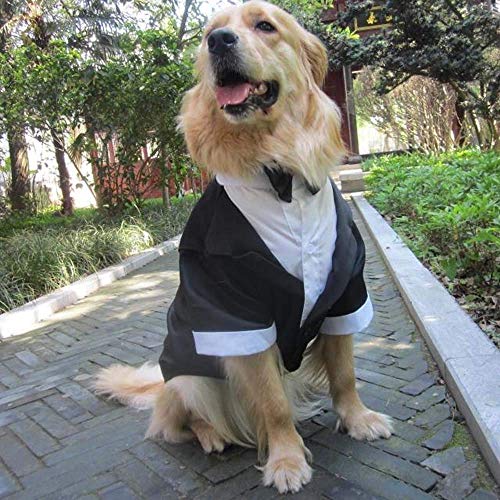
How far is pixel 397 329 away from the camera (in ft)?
12.2

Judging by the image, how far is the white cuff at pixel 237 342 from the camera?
2049 millimetres

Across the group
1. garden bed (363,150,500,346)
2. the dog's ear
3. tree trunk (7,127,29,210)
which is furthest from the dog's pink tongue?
tree trunk (7,127,29,210)

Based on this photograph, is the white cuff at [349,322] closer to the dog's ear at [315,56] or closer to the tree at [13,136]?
the dog's ear at [315,56]

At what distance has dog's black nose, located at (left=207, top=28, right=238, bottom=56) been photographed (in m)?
2.15

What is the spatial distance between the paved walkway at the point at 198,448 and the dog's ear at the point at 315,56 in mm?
1637

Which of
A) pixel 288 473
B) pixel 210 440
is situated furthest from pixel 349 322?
pixel 210 440

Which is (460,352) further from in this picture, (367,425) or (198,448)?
(198,448)

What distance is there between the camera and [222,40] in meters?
2.15

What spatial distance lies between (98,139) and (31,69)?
65.3 inches

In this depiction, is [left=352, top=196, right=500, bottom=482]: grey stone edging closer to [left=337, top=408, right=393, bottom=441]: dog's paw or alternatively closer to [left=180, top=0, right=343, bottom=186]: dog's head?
[left=337, top=408, right=393, bottom=441]: dog's paw

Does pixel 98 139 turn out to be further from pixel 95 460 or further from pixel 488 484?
pixel 488 484

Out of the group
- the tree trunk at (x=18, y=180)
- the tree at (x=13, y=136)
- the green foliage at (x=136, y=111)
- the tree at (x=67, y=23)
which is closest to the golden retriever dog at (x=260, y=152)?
the green foliage at (x=136, y=111)

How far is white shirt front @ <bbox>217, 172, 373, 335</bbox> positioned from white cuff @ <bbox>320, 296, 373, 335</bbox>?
260mm

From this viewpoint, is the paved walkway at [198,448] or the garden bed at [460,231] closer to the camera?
the paved walkway at [198,448]
